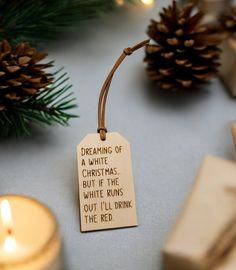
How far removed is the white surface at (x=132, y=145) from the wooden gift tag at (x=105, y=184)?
0.01m

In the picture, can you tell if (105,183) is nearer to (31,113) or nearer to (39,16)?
(31,113)

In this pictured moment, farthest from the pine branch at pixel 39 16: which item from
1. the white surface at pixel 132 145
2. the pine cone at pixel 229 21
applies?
the pine cone at pixel 229 21

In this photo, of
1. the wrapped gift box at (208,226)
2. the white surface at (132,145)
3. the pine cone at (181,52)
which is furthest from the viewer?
the pine cone at (181,52)

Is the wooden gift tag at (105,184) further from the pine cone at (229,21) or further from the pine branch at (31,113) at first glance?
the pine cone at (229,21)

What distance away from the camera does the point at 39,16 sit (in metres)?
0.78

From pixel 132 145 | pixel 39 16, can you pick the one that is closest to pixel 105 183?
pixel 132 145

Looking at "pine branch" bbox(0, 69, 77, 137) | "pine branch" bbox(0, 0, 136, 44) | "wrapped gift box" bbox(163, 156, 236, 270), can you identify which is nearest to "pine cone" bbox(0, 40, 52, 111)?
"pine branch" bbox(0, 69, 77, 137)

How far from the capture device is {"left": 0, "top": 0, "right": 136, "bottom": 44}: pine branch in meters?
0.77

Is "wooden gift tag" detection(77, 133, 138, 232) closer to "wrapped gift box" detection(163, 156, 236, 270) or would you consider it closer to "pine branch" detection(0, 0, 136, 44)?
"wrapped gift box" detection(163, 156, 236, 270)

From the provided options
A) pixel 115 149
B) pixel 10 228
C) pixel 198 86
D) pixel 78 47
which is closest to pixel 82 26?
pixel 78 47

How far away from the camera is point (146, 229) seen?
613 millimetres

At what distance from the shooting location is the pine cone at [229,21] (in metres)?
0.81

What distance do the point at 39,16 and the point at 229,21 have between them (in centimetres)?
26

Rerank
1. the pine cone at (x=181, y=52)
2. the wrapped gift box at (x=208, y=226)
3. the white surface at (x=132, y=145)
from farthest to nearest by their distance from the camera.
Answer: the pine cone at (x=181, y=52) → the white surface at (x=132, y=145) → the wrapped gift box at (x=208, y=226)
